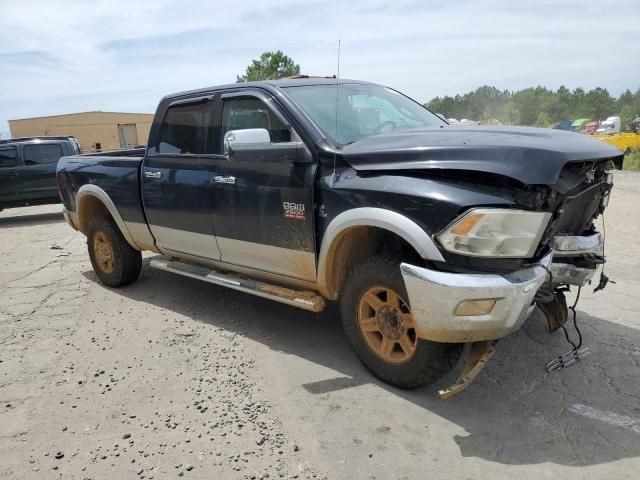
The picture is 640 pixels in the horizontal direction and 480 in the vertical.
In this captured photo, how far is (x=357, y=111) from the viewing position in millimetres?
4105

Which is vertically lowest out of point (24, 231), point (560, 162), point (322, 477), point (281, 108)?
point (24, 231)

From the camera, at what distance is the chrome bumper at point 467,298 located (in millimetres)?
2746

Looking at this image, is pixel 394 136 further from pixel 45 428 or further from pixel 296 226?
pixel 45 428

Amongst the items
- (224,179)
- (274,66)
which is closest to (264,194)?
(224,179)

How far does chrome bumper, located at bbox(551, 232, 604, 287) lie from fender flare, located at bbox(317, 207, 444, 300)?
3.06 feet

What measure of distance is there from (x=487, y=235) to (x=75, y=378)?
304cm

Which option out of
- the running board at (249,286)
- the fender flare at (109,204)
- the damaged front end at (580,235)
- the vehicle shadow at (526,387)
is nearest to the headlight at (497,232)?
the damaged front end at (580,235)

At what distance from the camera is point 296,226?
3.70m

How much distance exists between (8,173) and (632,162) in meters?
20.9

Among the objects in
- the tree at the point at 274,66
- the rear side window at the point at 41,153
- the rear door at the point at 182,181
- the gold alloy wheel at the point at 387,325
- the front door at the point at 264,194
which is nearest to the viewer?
the gold alloy wheel at the point at 387,325

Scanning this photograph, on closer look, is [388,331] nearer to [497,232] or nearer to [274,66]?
[497,232]

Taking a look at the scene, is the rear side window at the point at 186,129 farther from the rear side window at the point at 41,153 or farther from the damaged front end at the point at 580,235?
the rear side window at the point at 41,153

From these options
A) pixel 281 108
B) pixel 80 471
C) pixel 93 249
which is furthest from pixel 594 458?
pixel 93 249

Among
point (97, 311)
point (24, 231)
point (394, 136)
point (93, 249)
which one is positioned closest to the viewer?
point (394, 136)
